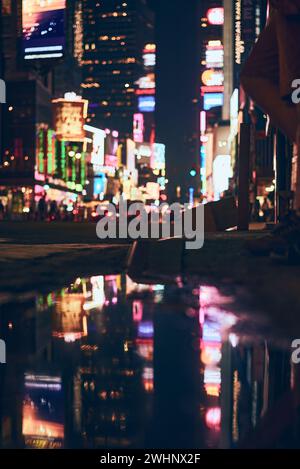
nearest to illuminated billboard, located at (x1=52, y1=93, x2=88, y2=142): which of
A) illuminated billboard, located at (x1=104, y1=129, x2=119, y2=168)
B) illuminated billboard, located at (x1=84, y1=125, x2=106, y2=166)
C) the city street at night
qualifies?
illuminated billboard, located at (x1=84, y1=125, x2=106, y2=166)

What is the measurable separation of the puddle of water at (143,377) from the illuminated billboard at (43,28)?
7818cm

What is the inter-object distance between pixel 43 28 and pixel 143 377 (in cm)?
8432

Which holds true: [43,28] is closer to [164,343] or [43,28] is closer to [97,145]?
[97,145]

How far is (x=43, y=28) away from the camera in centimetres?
8525

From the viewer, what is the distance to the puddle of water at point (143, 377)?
4.23 m

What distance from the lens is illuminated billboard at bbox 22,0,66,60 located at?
83.3m

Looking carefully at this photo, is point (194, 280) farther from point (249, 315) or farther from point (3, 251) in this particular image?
point (3, 251)

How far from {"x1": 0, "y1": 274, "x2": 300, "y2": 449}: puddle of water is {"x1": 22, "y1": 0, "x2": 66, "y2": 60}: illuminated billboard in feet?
257

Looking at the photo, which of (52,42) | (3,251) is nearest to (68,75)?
(52,42)

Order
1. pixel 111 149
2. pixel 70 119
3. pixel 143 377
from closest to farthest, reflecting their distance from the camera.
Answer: pixel 143 377 → pixel 70 119 → pixel 111 149

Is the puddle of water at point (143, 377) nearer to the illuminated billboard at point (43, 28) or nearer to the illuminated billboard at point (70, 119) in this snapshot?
the illuminated billboard at point (70, 119)

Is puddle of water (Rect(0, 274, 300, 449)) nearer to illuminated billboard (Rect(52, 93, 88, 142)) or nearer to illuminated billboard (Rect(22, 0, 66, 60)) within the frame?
illuminated billboard (Rect(52, 93, 88, 142))

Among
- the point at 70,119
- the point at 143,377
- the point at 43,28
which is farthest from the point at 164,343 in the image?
the point at 43,28
